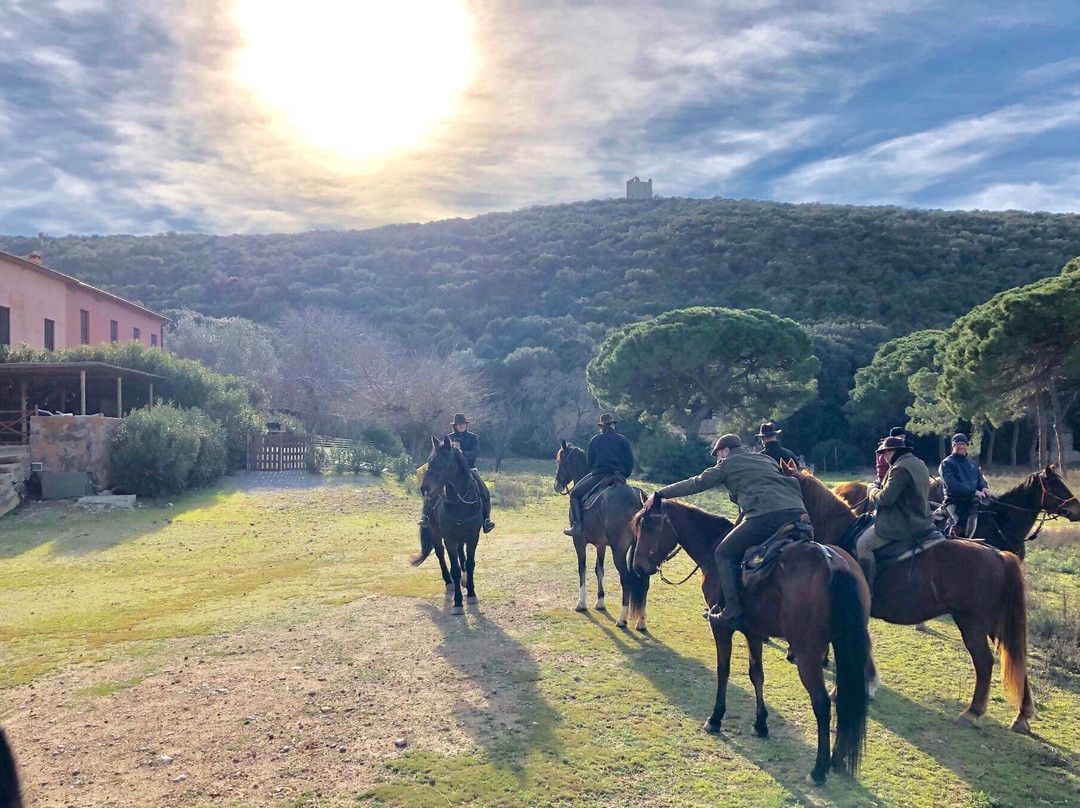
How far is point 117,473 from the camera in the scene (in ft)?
63.3

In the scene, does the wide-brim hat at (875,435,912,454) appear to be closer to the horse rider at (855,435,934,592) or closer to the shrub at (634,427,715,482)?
the horse rider at (855,435,934,592)

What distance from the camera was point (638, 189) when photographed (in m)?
85.4

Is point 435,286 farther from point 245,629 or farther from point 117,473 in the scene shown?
point 245,629

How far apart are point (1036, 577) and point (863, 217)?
193 ft

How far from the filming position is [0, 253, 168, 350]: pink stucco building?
24.5 meters

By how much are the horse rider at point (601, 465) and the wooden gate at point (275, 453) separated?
736 inches

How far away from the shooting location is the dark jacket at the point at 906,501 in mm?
6066

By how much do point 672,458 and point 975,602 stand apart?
23.6 metres

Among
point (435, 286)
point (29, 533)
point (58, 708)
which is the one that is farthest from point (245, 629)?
point (435, 286)

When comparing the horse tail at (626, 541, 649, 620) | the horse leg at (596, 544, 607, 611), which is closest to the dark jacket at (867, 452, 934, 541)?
the horse tail at (626, 541, 649, 620)

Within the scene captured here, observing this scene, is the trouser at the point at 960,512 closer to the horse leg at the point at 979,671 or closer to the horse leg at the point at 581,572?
the horse leg at the point at 979,671

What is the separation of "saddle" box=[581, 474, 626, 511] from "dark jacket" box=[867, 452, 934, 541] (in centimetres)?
359

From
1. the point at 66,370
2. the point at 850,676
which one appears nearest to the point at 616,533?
the point at 850,676

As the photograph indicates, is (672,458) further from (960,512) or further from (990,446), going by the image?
Result: (960,512)
